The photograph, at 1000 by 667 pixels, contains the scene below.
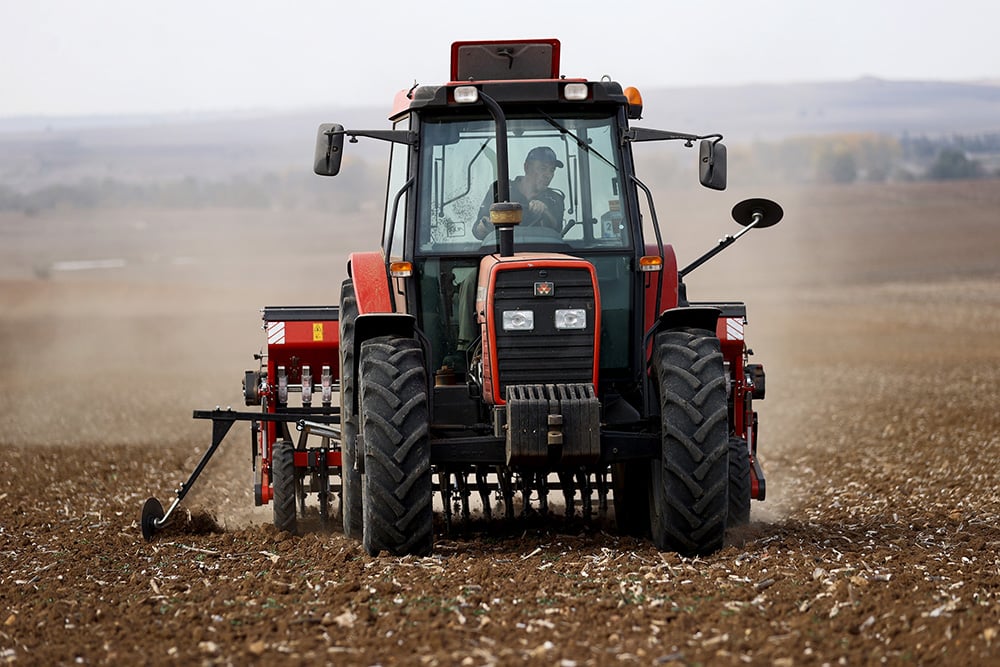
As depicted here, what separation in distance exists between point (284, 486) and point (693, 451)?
3.82 m

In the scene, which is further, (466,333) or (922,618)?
(466,333)

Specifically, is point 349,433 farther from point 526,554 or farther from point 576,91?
point 576,91

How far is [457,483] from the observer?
32.3 feet

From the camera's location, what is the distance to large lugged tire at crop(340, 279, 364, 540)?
9125 millimetres

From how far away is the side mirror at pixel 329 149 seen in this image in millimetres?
9266

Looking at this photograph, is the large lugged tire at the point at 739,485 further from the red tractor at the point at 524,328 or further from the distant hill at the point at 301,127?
the distant hill at the point at 301,127

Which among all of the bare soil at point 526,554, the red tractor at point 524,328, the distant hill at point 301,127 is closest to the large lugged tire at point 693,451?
the red tractor at point 524,328

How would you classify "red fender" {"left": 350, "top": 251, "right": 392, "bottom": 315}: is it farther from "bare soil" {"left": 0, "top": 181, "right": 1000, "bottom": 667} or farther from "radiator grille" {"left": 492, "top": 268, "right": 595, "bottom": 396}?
"bare soil" {"left": 0, "top": 181, "right": 1000, "bottom": 667}

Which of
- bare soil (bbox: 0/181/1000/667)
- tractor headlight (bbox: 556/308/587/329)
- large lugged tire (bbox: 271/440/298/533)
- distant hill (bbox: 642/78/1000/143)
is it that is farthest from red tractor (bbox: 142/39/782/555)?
distant hill (bbox: 642/78/1000/143)

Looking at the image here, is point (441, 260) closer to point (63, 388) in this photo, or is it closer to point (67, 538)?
point (67, 538)

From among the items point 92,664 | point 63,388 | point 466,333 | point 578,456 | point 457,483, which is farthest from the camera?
point 63,388

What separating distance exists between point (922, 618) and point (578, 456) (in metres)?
2.32

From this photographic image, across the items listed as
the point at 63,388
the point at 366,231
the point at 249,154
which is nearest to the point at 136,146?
the point at 249,154

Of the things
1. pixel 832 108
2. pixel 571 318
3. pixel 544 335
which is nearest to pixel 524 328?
pixel 544 335
